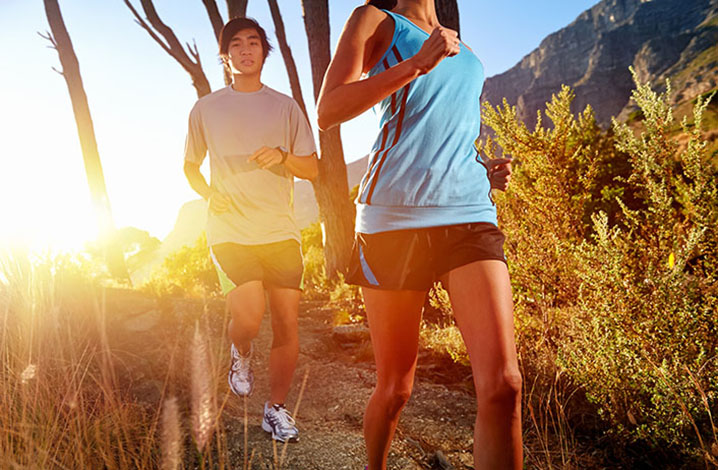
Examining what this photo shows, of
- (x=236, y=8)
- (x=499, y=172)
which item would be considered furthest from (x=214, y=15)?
(x=499, y=172)

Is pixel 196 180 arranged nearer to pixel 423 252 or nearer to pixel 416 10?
pixel 416 10

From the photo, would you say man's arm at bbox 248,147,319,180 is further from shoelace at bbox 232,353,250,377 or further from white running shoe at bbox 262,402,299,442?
white running shoe at bbox 262,402,299,442

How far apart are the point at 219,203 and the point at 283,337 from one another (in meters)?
0.89

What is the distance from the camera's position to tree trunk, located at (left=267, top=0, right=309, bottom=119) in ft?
32.2

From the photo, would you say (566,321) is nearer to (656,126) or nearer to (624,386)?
(624,386)

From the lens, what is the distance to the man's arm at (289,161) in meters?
2.73

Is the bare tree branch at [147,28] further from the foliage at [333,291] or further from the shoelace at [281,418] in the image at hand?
the shoelace at [281,418]

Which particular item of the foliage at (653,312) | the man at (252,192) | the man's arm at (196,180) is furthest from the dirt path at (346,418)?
the man's arm at (196,180)

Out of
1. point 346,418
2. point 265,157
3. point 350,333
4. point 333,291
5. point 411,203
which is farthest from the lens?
point 333,291

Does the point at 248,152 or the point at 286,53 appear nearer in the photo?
the point at 248,152

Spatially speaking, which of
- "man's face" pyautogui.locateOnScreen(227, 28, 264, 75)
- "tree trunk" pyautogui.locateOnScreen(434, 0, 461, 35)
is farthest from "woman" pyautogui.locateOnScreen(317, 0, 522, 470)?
"tree trunk" pyautogui.locateOnScreen(434, 0, 461, 35)

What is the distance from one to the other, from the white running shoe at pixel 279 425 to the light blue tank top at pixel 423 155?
149cm

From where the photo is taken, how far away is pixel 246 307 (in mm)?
2811

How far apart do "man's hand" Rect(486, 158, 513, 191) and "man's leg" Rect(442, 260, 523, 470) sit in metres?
0.47
